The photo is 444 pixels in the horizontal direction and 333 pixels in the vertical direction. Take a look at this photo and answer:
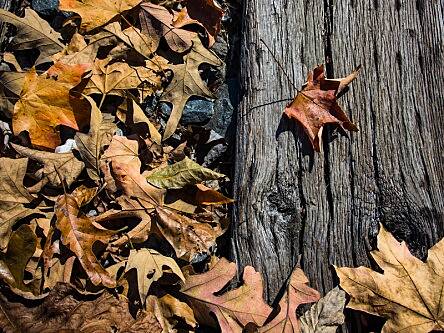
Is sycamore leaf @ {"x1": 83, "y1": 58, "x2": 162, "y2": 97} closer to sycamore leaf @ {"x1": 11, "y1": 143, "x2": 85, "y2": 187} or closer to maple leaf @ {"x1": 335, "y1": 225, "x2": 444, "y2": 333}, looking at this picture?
sycamore leaf @ {"x1": 11, "y1": 143, "x2": 85, "y2": 187}

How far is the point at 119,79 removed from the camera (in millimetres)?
2920

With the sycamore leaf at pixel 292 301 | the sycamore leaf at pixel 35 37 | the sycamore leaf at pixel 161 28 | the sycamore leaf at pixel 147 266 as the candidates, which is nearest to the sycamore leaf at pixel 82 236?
the sycamore leaf at pixel 147 266

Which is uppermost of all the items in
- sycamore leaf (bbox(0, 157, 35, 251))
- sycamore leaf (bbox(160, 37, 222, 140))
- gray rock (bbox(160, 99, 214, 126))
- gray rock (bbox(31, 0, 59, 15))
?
gray rock (bbox(31, 0, 59, 15))

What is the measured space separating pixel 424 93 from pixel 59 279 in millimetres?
1716

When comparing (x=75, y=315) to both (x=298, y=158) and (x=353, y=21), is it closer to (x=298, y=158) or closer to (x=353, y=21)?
(x=298, y=158)

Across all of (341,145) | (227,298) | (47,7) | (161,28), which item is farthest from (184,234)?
(47,7)

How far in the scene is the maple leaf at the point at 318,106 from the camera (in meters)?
2.74

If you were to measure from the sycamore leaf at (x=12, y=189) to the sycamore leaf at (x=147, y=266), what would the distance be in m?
0.50

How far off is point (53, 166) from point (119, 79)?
50cm

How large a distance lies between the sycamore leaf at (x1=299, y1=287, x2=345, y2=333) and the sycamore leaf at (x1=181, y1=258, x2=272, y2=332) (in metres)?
0.16

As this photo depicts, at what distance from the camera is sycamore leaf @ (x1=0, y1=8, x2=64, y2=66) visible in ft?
9.77

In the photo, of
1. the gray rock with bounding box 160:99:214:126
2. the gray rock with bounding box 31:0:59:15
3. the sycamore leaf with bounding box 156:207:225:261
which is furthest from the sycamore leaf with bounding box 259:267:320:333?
the gray rock with bounding box 31:0:59:15

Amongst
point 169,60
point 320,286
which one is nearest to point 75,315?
point 320,286

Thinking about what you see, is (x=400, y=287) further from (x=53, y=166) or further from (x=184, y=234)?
(x=53, y=166)
